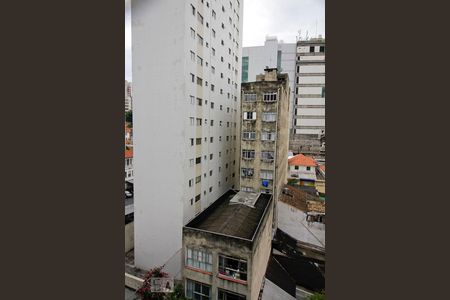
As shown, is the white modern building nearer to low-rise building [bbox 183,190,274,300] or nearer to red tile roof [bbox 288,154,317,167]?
red tile roof [bbox 288,154,317,167]

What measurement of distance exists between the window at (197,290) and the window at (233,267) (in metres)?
1.28

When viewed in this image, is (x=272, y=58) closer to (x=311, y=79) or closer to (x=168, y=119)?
(x=311, y=79)

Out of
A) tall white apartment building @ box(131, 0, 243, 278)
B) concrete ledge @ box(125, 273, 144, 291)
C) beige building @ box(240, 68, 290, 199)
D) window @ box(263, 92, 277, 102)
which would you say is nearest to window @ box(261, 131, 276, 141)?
beige building @ box(240, 68, 290, 199)

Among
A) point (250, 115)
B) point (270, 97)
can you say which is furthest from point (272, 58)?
point (250, 115)

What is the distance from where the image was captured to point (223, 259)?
39.2 ft

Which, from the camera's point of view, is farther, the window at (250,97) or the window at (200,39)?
the window at (250,97)

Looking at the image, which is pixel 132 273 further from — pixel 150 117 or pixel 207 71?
pixel 207 71

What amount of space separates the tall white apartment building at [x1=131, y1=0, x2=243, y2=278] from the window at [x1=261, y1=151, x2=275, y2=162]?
4260 millimetres

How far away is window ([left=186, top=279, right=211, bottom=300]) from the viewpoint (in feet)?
40.4

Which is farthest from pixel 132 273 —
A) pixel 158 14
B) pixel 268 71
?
pixel 268 71

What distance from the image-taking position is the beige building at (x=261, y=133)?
17.8 meters

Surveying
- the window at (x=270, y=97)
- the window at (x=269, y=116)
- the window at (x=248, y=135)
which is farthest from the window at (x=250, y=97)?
the window at (x=248, y=135)

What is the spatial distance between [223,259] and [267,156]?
8.45 meters

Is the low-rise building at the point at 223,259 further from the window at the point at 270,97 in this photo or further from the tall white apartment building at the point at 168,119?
the window at the point at 270,97
